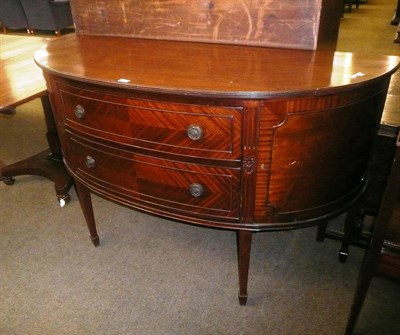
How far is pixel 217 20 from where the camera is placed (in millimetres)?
1557

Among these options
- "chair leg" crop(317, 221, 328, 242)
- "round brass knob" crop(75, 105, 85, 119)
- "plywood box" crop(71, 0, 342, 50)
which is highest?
"plywood box" crop(71, 0, 342, 50)

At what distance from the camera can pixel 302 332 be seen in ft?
4.78

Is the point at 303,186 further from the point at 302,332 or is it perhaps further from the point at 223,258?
the point at 223,258

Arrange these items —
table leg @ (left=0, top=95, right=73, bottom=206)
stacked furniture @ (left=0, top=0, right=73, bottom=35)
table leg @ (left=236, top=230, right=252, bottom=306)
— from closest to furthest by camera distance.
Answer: table leg @ (left=236, top=230, right=252, bottom=306), table leg @ (left=0, top=95, right=73, bottom=206), stacked furniture @ (left=0, top=0, right=73, bottom=35)

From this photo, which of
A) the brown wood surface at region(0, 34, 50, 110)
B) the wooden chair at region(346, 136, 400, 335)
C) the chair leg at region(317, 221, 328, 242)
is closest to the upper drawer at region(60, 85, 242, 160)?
the wooden chair at region(346, 136, 400, 335)

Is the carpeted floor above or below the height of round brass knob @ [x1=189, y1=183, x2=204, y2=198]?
below

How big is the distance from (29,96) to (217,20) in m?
1.05

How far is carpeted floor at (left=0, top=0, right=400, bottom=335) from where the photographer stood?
152cm

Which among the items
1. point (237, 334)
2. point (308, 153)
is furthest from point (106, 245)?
point (308, 153)

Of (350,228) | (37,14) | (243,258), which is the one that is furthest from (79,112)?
(37,14)

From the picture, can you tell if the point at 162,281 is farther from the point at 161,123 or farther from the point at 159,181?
the point at 161,123

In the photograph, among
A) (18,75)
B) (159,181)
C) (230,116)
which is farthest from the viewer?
(18,75)

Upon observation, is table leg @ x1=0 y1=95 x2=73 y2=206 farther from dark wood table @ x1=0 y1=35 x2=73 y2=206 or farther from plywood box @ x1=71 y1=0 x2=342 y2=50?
plywood box @ x1=71 y1=0 x2=342 y2=50

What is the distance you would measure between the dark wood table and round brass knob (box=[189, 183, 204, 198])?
111 centimetres
